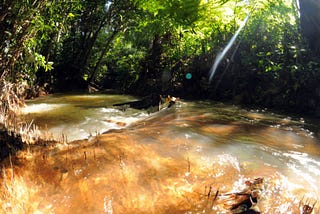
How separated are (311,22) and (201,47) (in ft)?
13.9

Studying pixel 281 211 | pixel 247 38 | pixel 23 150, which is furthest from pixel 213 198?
pixel 247 38

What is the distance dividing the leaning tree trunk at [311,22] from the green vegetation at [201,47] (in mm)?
30

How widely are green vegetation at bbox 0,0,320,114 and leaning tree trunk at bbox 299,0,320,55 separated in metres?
0.03

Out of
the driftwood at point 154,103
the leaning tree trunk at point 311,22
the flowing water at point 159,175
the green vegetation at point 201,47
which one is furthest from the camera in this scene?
the leaning tree trunk at point 311,22

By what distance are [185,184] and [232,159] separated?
813 millimetres

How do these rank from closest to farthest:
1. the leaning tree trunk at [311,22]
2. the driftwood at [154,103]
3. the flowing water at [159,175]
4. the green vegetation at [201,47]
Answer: the flowing water at [159,175] < the green vegetation at [201,47] < the driftwood at [154,103] < the leaning tree trunk at [311,22]

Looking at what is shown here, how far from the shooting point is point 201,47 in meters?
11.4

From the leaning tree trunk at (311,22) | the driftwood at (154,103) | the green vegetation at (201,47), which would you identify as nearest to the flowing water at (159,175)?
the green vegetation at (201,47)

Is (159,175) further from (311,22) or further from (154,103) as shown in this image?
(311,22)

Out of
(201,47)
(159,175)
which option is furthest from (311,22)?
(159,175)

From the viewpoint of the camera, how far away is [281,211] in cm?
212

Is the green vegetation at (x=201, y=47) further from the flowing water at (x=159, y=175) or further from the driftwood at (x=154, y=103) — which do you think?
the flowing water at (x=159, y=175)

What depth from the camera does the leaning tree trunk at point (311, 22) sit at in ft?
26.6

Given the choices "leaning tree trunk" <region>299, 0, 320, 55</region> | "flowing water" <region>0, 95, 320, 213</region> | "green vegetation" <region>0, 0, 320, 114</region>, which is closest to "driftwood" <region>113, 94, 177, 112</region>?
"green vegetation" <region>0, 0, 320, 114</region>
